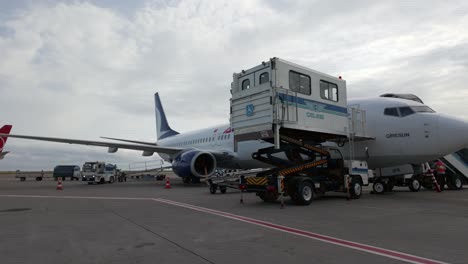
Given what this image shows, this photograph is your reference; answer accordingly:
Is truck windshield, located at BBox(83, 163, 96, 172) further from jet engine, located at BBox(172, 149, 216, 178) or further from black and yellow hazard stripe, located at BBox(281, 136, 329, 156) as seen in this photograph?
black and yellow hazard stripe, located at BBox(281, 136, 329, 156)

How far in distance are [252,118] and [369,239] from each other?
580 cm

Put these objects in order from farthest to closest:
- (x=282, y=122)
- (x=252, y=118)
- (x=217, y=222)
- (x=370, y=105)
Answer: (x=370, y=105) → (x=252, y=118) → (x=282, y=122) → (x=217, y=222)

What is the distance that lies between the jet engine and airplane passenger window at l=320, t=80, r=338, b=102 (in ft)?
28.4

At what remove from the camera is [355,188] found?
1095 cm

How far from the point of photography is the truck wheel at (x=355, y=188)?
1091cm

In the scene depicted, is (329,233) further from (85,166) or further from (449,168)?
(85,166)

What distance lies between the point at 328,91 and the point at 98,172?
22.1 meters

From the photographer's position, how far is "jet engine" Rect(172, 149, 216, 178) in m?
17.7

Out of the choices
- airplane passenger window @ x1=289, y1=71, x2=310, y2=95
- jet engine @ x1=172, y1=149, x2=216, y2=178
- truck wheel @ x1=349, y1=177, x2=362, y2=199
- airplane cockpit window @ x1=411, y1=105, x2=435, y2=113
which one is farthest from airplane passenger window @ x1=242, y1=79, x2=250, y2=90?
jet engine @ x1=172, y1=149, x2=216, y2=178

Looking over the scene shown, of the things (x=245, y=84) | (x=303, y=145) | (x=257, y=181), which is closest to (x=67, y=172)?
(x=245, y=84)

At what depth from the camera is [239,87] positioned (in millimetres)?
11391

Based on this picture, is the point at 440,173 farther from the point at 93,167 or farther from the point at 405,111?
the point at 93,167

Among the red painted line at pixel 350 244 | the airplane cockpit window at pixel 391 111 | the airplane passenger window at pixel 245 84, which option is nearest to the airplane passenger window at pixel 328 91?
the airplane cockpit window at pixel 391 111

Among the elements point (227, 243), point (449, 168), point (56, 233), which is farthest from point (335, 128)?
point (449, 168)
